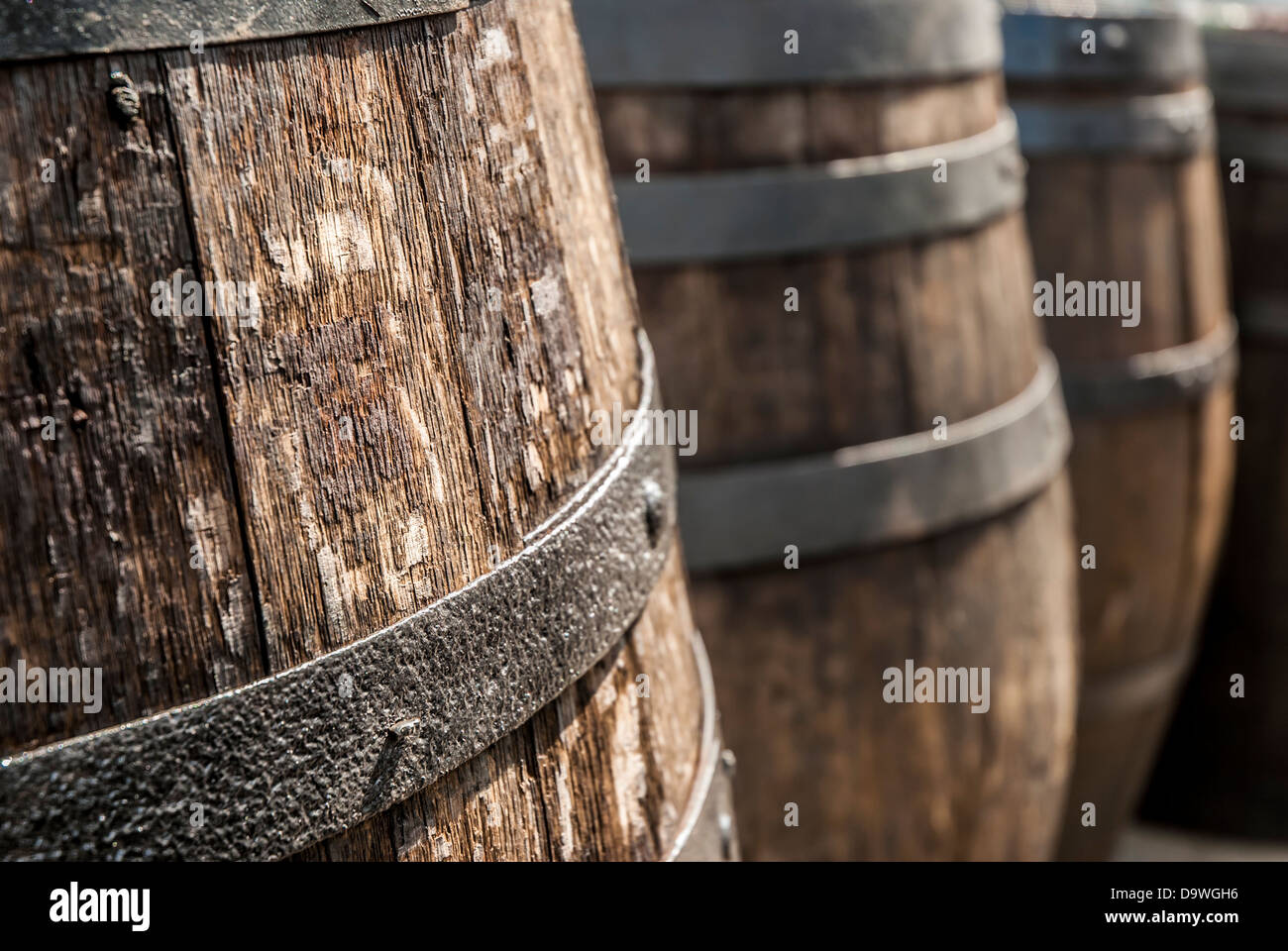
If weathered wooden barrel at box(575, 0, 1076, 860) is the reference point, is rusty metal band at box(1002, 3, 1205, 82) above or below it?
above

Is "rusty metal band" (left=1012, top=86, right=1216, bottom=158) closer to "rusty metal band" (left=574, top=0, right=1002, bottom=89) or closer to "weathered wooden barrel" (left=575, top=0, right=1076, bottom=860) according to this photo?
"weathered wooden barrel" (left=575, top=0, right=1076, bottom=860)

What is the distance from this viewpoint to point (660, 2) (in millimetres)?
1457

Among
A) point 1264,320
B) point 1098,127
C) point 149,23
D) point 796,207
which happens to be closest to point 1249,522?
point 1264,320

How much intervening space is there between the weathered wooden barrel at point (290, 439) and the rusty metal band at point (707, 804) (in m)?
0.18

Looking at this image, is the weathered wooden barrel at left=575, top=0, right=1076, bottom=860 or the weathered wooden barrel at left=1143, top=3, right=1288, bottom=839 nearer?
the weathered wooden barrel at left=575, top=0, right=1076, bottom=860

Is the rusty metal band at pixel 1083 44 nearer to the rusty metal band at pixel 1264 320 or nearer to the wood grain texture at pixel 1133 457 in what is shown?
the wood grain texture at pixel 1133 457

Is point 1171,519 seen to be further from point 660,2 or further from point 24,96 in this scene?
point 24,96

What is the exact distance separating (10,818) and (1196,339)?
2.53m

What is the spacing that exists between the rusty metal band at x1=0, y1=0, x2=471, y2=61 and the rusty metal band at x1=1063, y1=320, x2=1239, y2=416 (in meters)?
2.13

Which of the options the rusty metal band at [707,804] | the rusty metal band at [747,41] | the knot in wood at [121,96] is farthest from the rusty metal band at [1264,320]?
the knot in wood at [121,96]

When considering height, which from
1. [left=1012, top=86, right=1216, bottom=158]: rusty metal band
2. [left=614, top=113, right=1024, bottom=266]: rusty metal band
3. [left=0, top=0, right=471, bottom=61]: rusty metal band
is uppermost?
[left=1012, top=86, right=1216, bottom=158]: rusty metal band

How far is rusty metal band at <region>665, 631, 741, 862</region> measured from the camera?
38.0 inches

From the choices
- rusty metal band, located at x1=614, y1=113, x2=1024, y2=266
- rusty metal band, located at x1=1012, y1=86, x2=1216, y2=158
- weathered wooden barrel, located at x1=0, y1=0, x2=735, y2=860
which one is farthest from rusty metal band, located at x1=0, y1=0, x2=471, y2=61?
rusty metal band, located at x1=1012, y1=86, x2=1216, y2=158
